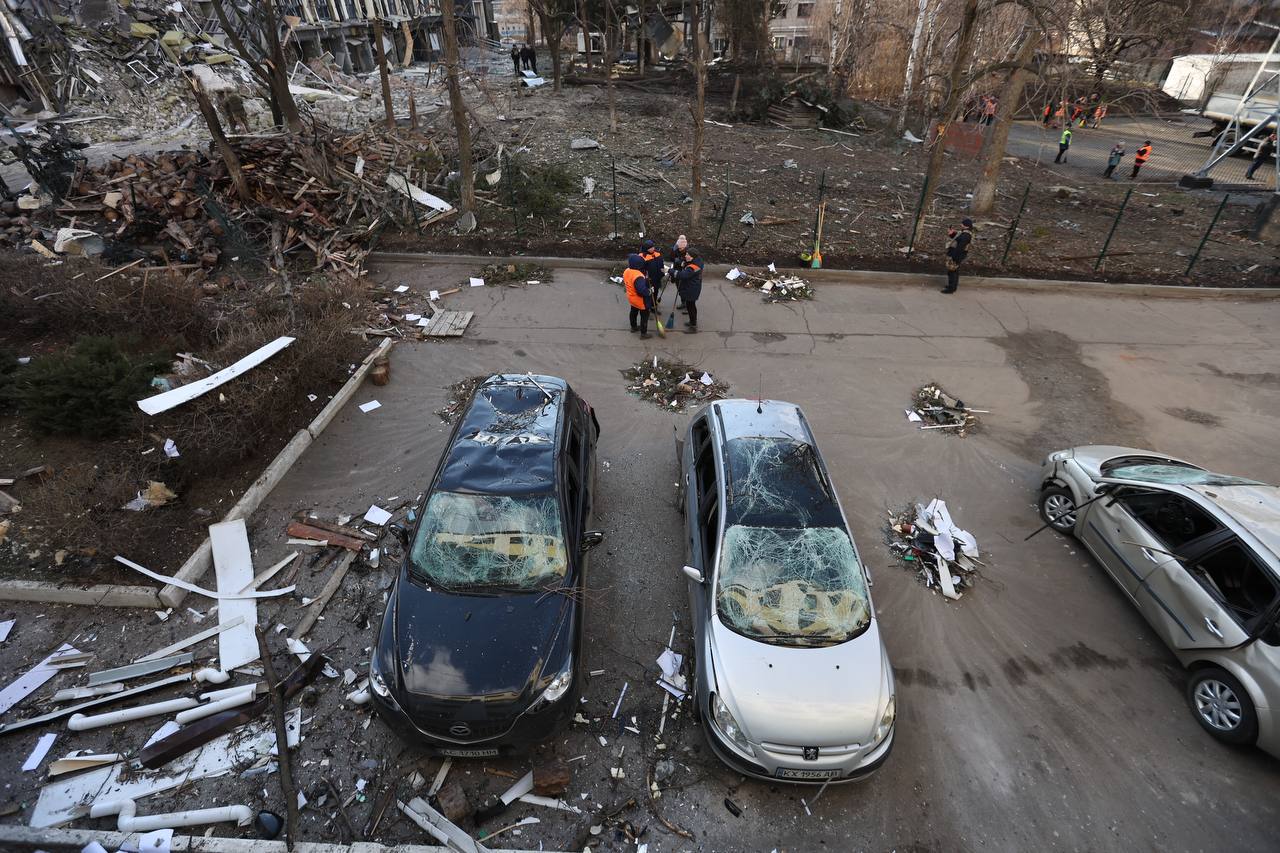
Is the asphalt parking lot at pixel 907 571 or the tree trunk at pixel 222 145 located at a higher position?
the tree trunk at pixel 222 145

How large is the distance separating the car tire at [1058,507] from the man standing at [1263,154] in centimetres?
2391

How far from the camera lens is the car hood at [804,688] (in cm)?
417

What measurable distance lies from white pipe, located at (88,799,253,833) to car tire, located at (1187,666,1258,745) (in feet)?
26.0

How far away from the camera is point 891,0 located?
31.4m

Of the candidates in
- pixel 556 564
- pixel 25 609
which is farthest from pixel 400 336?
pixel 556 564

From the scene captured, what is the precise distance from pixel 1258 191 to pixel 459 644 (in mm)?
28431

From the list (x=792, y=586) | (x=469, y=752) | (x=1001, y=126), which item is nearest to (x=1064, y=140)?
(x=1001, y=126)

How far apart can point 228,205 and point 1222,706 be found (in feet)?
60.4

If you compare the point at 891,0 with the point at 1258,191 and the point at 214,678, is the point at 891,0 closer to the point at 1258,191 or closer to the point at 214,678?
the point at 1258,191

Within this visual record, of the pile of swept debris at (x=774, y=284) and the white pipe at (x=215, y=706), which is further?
the pile of swept debris at (x=774, y=284)

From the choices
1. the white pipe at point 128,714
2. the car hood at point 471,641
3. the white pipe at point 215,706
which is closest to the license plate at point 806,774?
the car hood at point 471,641

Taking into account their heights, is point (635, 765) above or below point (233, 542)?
below

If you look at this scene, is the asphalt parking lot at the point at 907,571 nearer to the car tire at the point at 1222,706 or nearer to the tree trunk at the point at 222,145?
the car tire at the point at 1222,706

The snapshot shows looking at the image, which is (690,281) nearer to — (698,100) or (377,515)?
(698,100)
